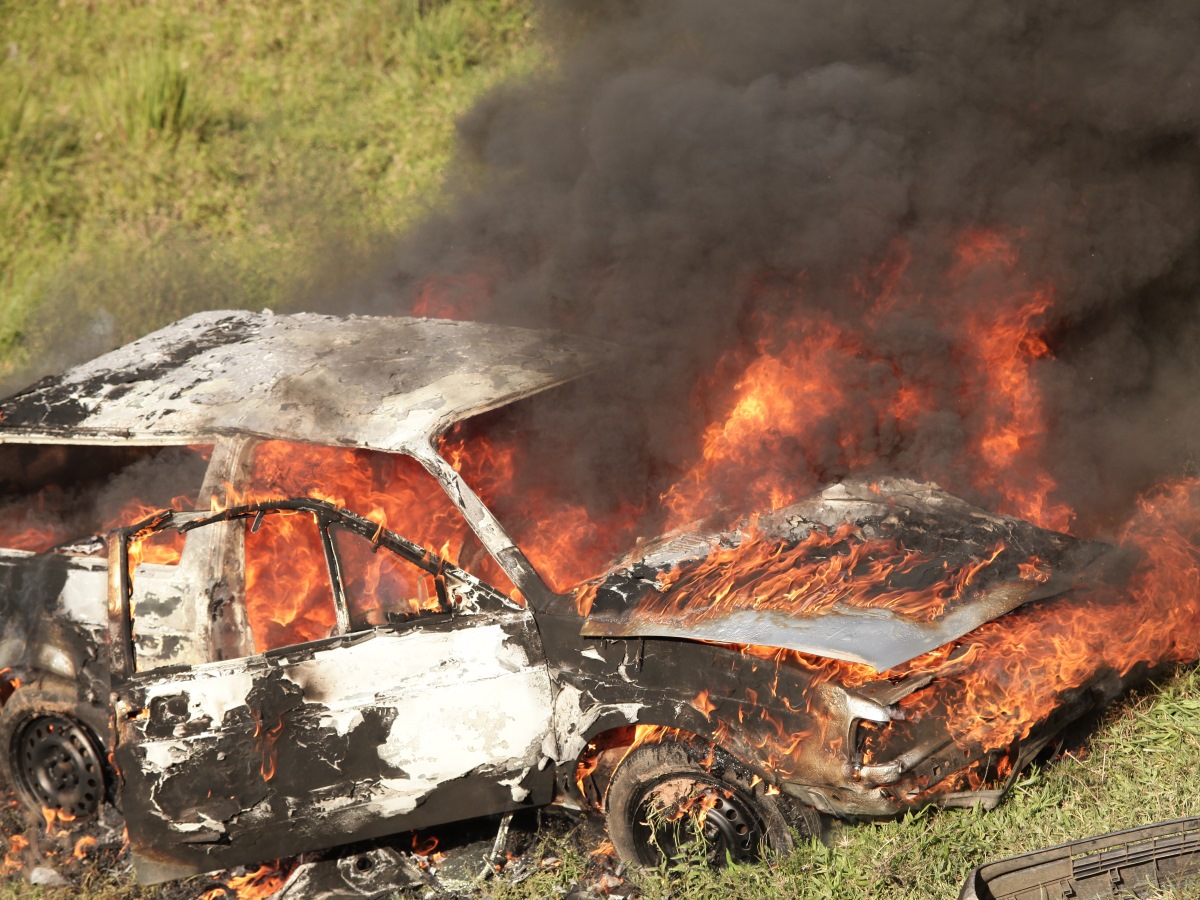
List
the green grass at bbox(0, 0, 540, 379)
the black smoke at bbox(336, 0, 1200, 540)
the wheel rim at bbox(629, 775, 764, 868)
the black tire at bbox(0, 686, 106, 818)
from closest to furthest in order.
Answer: the wheel rim at bbox(629, 775, 764, 868)
the black tire at bbox(0, 686, 106, 818)
the black smoke at bbox(336, 0, 1200, 540)
the green grass at bbox(0, 0, 540, 379)

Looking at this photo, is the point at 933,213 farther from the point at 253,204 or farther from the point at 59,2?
the point at 59,2

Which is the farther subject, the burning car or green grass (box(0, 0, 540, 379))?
green grass (box(0, 0, 540, 379))

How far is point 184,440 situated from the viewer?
515 centimetres

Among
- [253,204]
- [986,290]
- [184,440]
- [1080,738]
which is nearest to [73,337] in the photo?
[253,204]

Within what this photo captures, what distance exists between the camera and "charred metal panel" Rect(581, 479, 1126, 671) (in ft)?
13.1

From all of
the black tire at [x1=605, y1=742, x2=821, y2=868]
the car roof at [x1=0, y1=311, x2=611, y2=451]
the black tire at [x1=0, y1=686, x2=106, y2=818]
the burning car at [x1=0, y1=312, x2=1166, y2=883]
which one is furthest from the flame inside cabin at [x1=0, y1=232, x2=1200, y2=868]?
the black tire at [x1=0, y1=686, x2=106, y2=818]

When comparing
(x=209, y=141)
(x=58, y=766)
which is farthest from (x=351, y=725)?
(x=209, y=141)

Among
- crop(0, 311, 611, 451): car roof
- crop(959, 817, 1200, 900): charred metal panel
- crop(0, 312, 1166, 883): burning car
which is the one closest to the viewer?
crop(959, 817, 1200, 900): charred metal panel

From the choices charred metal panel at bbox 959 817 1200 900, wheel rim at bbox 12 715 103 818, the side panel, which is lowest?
charred metal panel at bbox 959 817 1200 900

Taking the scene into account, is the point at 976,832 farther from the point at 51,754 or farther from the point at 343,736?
the point at 51,754

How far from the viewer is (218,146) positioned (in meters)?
12.8

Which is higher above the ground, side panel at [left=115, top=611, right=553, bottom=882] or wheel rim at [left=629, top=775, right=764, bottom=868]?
side panel at [left=115, top=611, right=553, bottom=882]

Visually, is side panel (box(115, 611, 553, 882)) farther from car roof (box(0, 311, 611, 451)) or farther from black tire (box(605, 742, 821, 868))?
car roof (box(0, 311, 611, 451))

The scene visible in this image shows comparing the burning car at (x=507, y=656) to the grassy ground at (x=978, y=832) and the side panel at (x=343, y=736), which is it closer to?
the side panel at (x=343, y=736)
